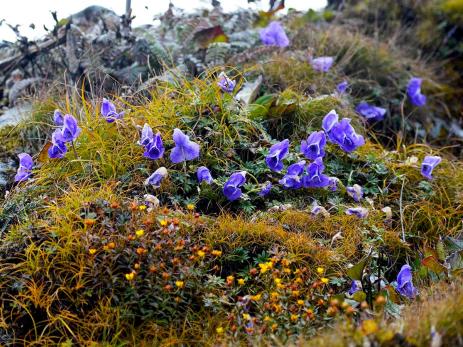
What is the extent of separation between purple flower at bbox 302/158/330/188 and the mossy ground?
0.09 metres

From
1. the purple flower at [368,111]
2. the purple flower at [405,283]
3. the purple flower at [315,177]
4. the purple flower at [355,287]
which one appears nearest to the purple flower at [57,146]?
the purple flower at [315,177]

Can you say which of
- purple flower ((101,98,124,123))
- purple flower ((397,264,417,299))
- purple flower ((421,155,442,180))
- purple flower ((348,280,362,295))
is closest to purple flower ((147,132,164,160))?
purple flower ((101,98,124,123))

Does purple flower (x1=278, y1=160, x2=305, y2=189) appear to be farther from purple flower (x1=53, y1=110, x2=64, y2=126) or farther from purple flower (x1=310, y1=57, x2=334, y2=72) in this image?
purple flower (x1=310, y1=57, x2=334, y2=72)

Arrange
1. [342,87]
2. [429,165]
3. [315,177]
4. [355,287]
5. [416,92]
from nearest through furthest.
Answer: [355,287], [315,177], [429,165], [342,87], [416,92]

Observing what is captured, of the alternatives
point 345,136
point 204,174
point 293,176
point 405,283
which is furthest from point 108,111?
point 405,283

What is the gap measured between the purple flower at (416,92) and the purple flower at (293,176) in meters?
2.06

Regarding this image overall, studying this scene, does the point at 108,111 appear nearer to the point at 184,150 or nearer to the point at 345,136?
the point at 184,150

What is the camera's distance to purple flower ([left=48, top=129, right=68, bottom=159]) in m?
2.94

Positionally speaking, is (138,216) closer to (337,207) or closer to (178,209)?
(178,209)

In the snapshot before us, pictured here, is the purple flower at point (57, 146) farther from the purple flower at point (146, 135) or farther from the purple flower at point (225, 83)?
the purple flower at point (225, 83)

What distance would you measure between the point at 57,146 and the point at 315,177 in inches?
50.9

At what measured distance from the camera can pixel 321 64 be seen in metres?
4.46

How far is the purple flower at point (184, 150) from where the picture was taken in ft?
9.59

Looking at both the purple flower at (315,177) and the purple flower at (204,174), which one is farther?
the purple flower at (315,177)
